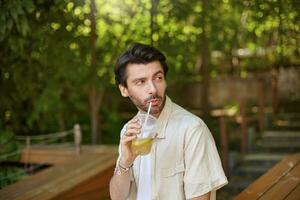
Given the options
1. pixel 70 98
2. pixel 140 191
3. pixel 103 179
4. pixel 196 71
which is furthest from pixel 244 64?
pixel 140 191

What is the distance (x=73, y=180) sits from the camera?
378 centimetres

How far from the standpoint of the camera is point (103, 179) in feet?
13.8

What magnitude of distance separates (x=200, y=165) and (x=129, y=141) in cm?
31

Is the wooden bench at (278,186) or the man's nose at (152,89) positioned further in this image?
the wooden bench at (278,186)

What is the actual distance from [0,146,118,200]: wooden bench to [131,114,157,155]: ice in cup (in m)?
1.53

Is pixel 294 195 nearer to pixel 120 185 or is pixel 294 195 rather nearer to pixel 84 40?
pixel 120 185

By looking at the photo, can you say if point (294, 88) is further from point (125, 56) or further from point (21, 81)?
point (125, 56)

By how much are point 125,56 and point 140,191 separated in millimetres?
587

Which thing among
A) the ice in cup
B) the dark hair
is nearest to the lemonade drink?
the ice in cup

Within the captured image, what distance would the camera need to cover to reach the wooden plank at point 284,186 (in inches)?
112

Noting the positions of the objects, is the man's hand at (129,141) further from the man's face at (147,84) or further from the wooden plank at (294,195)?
the wooden plank at (294,195)

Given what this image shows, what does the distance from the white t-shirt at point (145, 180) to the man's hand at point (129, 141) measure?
102 millimetres

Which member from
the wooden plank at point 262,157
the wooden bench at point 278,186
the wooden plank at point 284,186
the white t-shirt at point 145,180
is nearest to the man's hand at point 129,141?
the white t-shirt at point 145,180

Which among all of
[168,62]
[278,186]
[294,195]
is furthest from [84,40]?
[294,195]
